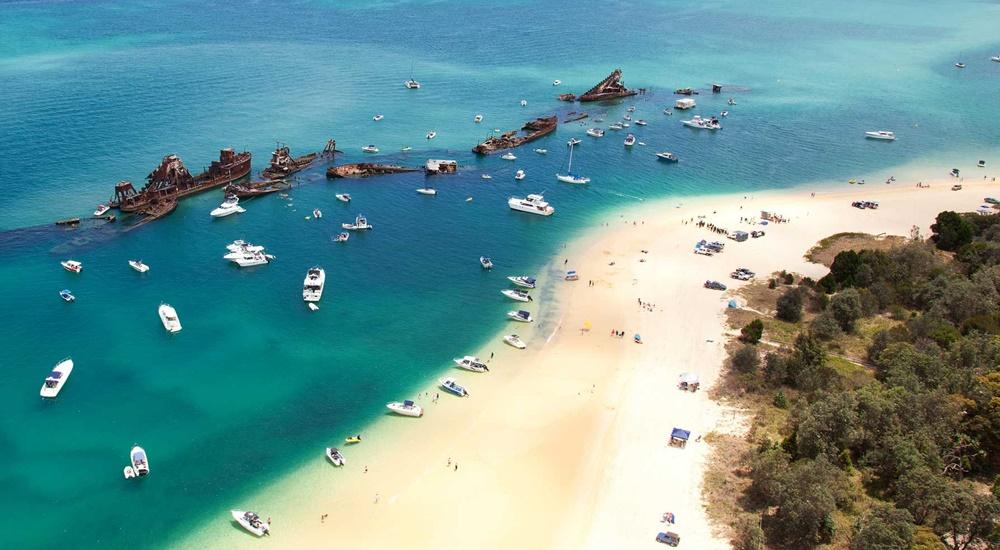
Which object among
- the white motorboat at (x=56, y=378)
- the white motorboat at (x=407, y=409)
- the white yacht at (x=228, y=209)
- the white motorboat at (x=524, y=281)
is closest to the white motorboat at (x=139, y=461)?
the white motorboat at (x=56, y=378)

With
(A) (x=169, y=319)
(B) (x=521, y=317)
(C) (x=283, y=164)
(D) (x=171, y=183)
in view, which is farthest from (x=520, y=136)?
(A) (x=169, y=319)

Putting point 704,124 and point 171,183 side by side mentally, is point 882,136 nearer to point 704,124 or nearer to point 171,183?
point 704,124

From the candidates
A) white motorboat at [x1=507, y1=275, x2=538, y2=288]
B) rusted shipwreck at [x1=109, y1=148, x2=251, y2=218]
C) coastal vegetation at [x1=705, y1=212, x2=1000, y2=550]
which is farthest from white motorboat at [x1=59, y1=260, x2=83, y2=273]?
coastal vegetation at [x1=705, y1=212, x2=1000, y2=550]

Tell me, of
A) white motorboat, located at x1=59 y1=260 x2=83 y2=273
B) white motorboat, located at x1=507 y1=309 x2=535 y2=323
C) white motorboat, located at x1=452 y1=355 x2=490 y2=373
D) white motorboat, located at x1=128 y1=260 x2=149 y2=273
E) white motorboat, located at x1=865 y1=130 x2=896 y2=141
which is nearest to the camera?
white motorboat, located at x1=452 y1=355 x2=490 y2=373

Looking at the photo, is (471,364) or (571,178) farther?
(571,178)

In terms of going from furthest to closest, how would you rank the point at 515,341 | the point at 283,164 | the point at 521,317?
the point at 283,164
the point at 521,317
the point at 515,341

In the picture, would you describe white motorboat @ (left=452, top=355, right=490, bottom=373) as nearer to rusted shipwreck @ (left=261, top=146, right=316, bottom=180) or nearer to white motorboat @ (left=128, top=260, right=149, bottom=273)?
white motorboat @ (left=128, top=260, right=149, bottom=273)

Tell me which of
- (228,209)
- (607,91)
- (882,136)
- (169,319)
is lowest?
(169,319)

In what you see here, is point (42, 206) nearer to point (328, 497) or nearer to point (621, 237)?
point (328, 497)
